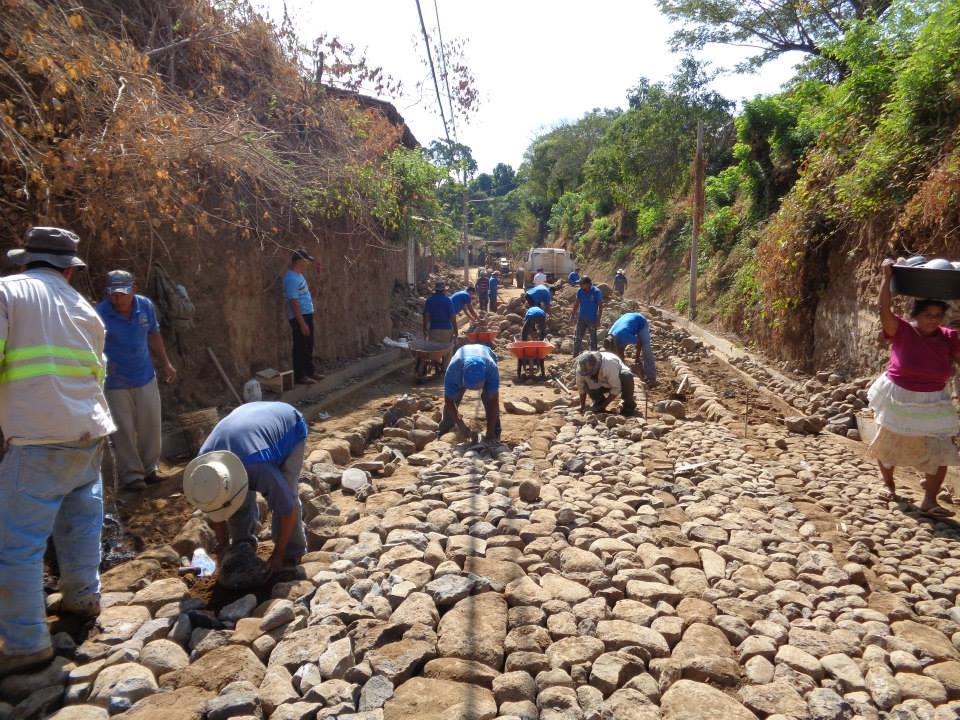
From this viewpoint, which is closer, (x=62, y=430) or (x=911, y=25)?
(x=62, y=430)

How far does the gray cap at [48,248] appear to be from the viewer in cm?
280

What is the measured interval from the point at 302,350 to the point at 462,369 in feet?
9.42

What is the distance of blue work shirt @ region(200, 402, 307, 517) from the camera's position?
10.3ft

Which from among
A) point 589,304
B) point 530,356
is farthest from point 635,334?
point 589,304

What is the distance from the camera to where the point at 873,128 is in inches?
314

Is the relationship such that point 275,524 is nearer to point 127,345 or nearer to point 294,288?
point 127,345

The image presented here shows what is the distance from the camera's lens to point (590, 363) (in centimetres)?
704

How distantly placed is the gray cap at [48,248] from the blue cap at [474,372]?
3255 millimetres

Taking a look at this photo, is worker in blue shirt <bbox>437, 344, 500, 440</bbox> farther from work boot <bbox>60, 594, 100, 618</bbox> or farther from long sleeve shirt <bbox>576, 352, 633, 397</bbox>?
work boot <bbox>60, 594, 100, 618</bbox>

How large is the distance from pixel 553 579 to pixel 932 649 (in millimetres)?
1606

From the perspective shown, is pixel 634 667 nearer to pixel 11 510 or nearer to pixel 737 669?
pixel 737 669

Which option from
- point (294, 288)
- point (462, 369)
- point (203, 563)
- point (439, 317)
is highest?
point (294, 288)

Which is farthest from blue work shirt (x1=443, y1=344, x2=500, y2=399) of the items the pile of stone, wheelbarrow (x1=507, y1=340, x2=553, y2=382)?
wheelbarrow (x1=507, y1=340, x2=553, y2=382)

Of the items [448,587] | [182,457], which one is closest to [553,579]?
[448,587]
